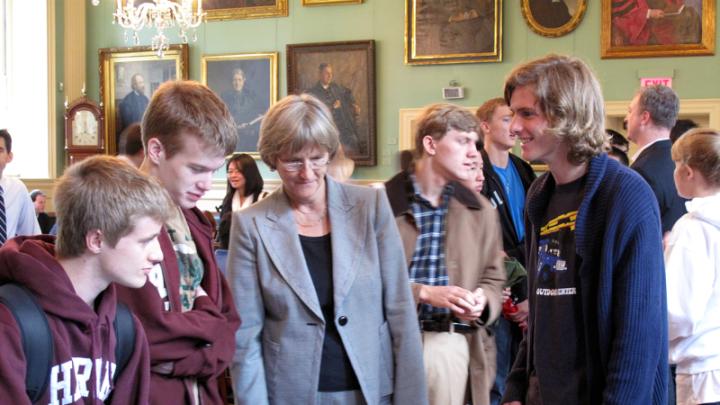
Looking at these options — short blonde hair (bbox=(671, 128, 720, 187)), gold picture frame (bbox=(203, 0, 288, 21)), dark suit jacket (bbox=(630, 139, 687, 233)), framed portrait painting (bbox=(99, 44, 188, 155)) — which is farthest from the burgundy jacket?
framed portrait painting (bbox=(99, 44, 188, 155))

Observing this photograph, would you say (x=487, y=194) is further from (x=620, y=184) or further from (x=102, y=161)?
(x=102, y=161)

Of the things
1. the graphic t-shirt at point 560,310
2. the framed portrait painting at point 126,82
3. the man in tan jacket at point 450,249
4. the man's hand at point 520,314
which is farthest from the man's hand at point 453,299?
the framed portrait painting at point 126,82

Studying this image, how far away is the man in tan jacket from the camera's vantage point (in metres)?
3.37

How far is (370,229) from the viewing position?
2863 millimetres

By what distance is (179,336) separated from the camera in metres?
2.39

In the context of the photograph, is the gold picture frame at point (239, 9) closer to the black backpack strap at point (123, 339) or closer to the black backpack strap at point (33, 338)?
the black backpack strap at point (123, 339)

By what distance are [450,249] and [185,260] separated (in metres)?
1.28

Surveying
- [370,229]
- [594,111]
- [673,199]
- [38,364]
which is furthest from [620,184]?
[673,199]

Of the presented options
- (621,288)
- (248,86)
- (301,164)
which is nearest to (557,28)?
(248,86)

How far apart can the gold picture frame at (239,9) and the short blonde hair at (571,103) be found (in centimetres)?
1102

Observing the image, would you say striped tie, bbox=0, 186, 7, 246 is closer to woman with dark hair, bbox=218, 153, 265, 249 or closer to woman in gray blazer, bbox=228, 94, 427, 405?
woman with dark hair, bbox=218, 153, 265, 249

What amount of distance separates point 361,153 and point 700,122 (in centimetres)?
499

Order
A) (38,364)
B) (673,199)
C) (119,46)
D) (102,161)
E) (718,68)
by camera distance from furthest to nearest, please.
→ 1. (119,46)
2. (718,68)
3. (673,199)
4. (102,161)
5. (38,364)

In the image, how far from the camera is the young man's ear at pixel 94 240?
218cm
